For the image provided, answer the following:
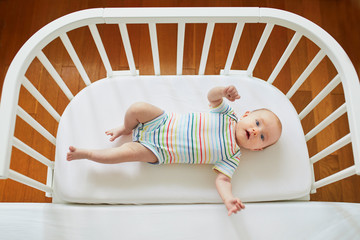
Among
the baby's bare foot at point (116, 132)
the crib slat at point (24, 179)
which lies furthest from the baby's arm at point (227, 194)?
the crib slat at point (24, 179)

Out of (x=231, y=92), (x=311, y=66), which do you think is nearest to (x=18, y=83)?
(x=231, y=92)

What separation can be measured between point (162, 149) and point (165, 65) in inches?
29.1

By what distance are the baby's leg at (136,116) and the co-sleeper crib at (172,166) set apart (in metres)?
0.05

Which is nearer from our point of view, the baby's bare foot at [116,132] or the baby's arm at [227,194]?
the baby's arm at [227,194]

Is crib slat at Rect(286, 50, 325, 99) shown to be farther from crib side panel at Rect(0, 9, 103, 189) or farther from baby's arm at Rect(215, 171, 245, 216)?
crib side panel at Rect(0, 9, 103, 189)

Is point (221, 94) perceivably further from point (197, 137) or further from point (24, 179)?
point (24, 179)

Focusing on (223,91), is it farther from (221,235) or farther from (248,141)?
(221,235)

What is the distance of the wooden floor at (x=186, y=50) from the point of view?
4.93ft

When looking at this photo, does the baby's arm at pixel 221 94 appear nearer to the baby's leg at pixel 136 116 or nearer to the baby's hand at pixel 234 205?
the baby's leg at pixel 136 116

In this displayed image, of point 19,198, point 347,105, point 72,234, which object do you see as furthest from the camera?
point 19,198

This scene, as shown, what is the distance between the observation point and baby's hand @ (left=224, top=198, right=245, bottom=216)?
0.87 m

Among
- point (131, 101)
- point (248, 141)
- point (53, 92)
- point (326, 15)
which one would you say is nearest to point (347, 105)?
point (248, 141)

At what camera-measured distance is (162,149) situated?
0.97 m

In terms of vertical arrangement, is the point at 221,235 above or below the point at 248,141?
below
